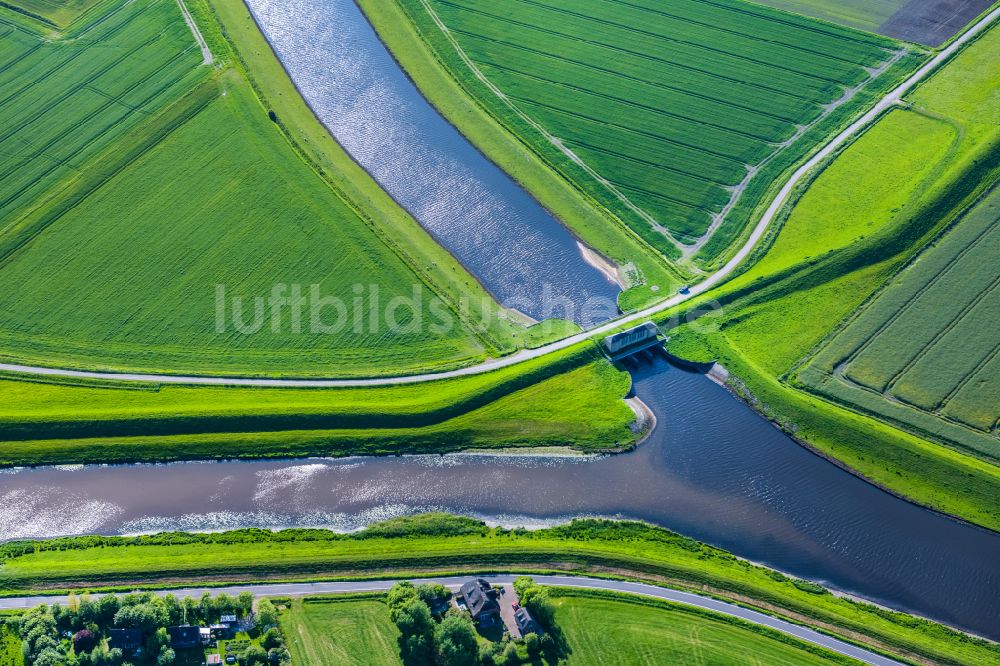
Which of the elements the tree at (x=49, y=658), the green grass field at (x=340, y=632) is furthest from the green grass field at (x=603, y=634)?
the tree at (x=49, y=658)

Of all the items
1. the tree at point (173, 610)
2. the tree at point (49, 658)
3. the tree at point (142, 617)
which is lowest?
the tree at point (49, 658)

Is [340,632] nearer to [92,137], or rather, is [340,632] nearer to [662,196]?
[662,196]

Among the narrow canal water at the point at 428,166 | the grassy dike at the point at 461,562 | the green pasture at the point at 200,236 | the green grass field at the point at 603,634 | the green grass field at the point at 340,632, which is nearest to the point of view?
the green grass field at the point at 340,632

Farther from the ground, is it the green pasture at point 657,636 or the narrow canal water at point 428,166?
the narrow canal water at point 428,166

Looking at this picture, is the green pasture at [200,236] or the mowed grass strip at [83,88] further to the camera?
the mowed grass strip at [83,88]

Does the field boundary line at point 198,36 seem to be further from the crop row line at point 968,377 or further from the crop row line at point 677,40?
the crop row line at point 968,377

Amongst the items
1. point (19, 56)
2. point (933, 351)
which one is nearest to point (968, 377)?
point (933, 351)

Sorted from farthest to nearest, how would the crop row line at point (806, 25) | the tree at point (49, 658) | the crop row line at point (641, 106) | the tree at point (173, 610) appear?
the crop row line at point (806, 25) < the crop row line at point (641, 106) < the tree at point (173, 610) < the tree at point (49, 658)

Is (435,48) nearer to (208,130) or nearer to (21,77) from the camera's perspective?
(208,130)
